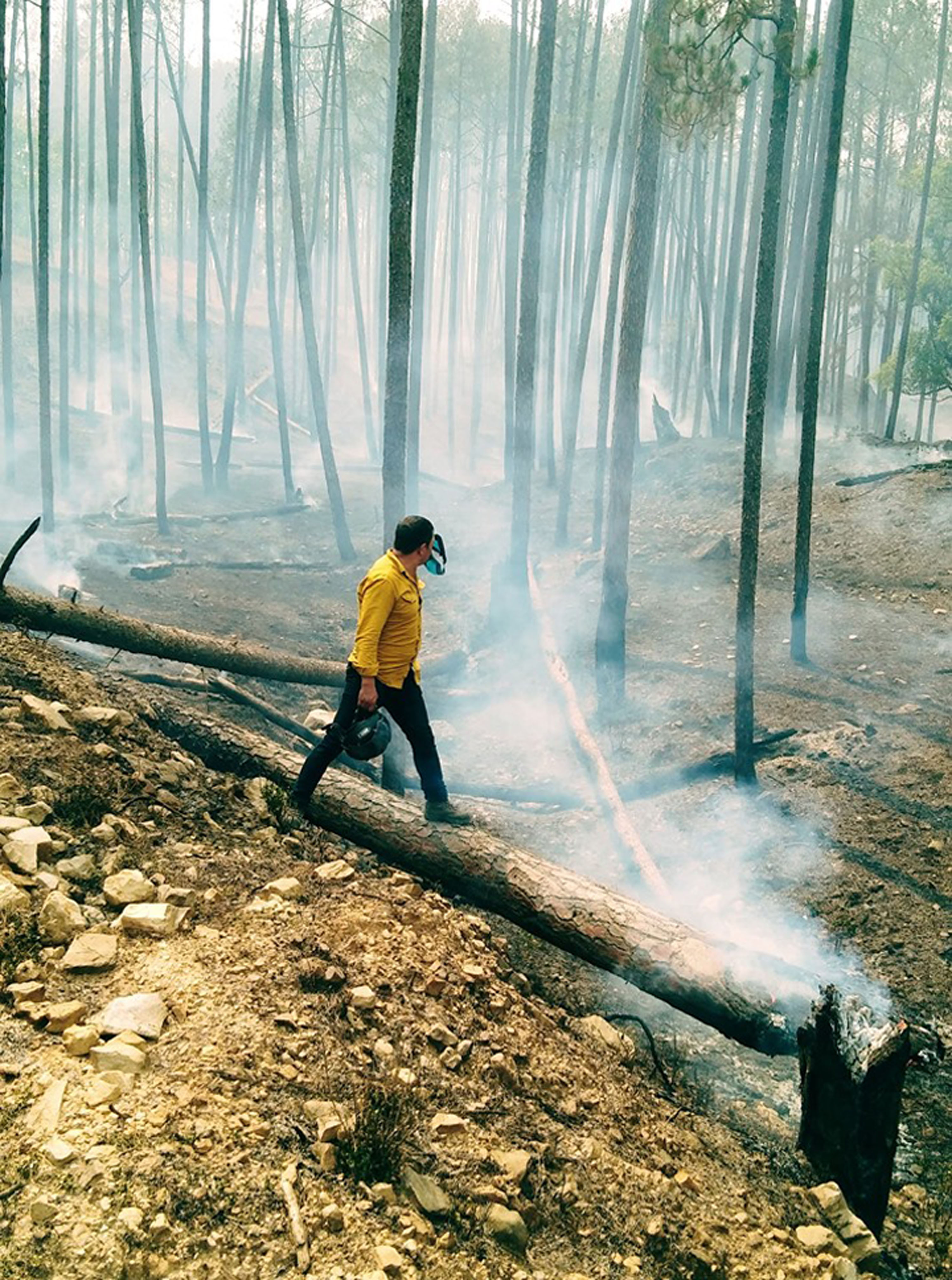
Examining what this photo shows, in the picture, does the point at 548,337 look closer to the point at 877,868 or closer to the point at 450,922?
the point at 877,868

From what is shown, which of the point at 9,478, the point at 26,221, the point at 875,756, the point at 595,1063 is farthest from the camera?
the point at 26,221

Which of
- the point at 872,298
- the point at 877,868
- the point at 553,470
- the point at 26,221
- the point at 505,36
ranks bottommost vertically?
the point at 877,868

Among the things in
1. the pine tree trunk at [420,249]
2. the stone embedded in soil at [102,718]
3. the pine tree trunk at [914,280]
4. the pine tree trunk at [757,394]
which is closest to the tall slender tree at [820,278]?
the pine tree trunk at [757,394]

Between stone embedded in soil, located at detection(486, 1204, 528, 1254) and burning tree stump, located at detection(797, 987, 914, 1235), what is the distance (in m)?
1.68

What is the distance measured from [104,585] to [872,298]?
78.5ft

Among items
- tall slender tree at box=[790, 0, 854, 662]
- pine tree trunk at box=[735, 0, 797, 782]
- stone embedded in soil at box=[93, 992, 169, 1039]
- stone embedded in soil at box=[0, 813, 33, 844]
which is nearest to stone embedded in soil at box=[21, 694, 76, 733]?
stone embedded in soil at box=[0, 813, 33, 844]

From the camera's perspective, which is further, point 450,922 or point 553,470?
point 553,470

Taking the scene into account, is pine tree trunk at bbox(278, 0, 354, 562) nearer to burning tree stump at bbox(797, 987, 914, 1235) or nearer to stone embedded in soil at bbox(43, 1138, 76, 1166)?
burning tree stump at bbox(797, 987, 914, 1235)

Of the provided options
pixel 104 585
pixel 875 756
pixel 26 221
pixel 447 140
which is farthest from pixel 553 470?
pixel 26 221

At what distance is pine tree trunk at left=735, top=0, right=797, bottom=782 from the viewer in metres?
8.34

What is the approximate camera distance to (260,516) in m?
21.8

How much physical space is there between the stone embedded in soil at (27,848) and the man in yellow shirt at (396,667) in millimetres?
1700

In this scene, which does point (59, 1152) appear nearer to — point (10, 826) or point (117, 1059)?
point (117, 1059)

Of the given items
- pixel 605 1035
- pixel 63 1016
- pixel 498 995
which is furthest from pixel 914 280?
pixel 63 1016
